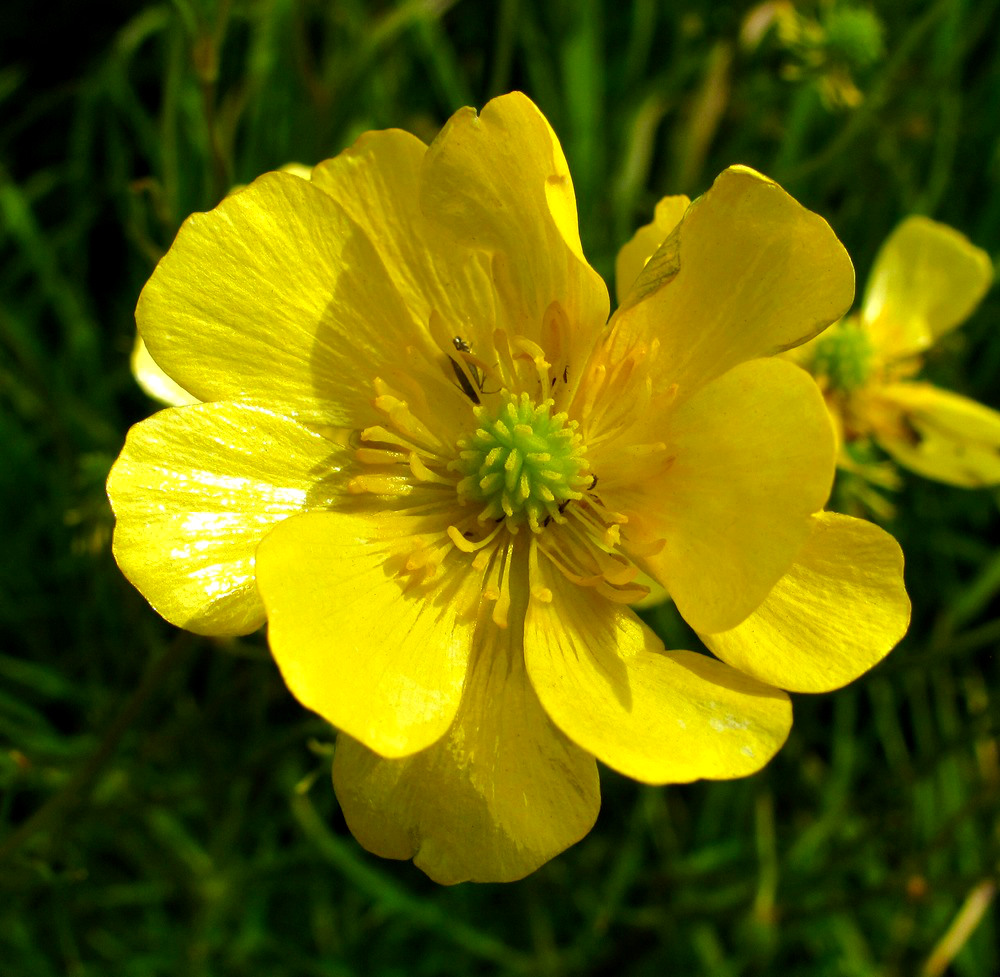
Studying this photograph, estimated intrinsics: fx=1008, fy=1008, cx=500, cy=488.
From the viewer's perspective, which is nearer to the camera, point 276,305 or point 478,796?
point 478,796

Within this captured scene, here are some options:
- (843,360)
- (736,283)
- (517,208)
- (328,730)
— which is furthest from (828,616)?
(843,360)

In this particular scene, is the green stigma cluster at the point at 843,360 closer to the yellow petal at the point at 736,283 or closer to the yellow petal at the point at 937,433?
the yellow petal at the point at 937,433

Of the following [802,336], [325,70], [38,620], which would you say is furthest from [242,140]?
[802,336]

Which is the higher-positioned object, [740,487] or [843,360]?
[740,487]

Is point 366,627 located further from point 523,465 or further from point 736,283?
point 736,283

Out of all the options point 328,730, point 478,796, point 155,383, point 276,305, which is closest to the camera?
point 478,796

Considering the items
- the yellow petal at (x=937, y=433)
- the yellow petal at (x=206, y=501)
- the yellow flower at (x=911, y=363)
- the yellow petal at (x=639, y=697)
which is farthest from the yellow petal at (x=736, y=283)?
the yellow petal at (x=937, y=433)
